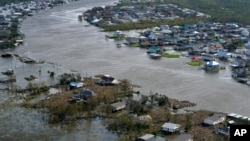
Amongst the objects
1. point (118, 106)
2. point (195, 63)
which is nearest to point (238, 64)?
point (195, 63)

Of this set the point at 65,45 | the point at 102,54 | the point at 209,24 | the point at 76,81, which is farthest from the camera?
the point at 209,24

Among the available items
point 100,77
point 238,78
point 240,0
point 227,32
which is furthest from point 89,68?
point 240,0

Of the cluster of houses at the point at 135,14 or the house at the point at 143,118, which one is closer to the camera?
the house at the point at 143,118

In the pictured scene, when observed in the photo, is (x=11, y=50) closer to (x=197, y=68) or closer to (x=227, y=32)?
(x=197, y=68)

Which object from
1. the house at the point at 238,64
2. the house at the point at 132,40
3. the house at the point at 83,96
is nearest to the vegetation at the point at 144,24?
the house at the point at 132,40

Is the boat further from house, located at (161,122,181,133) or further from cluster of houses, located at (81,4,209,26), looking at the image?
cluster of houses, located at (81,4,209,26)

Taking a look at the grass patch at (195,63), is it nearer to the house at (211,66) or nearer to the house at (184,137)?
the house at (211,66)

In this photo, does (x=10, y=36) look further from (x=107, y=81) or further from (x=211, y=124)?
(x=211, y=124)

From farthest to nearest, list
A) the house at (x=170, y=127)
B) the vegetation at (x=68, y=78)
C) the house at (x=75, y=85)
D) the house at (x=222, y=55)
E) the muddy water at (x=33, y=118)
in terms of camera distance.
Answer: the house at (x=222, y=55) → the vegetation at (x=68, y=78) → the house at (x=75, y=85) → the muddy water at (x=33, y=118) → the house at (x=170, y=127)
